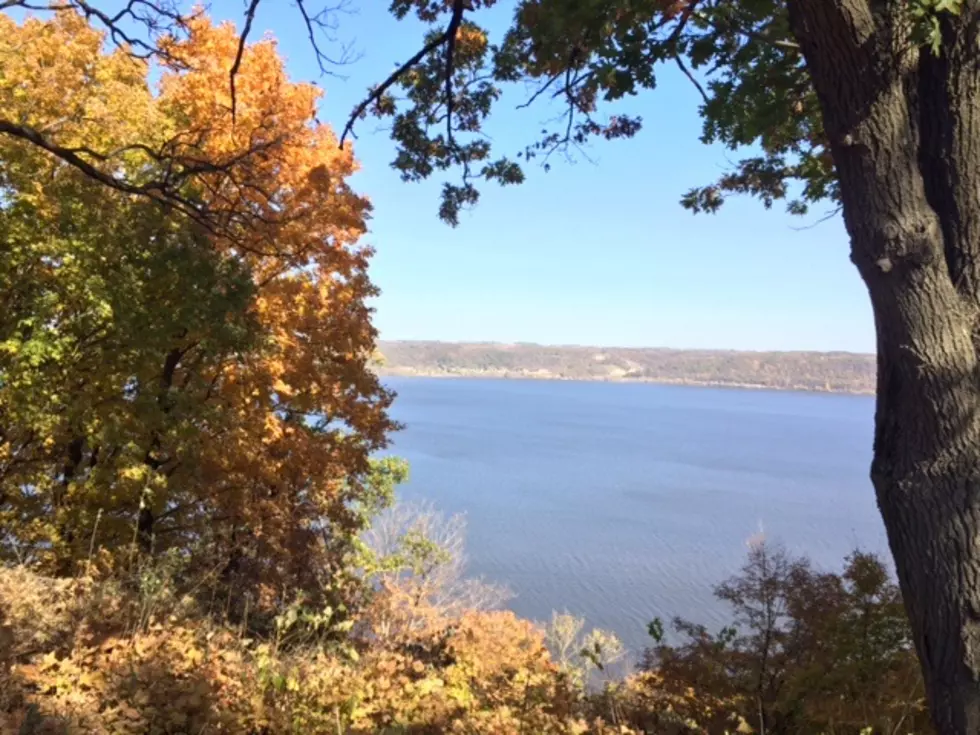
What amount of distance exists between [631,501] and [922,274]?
143 feet

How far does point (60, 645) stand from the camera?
3475 millimetres

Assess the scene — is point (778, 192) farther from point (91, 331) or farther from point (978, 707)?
point (91, 331)

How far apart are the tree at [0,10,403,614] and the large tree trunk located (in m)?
3.52

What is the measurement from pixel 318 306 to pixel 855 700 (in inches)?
369

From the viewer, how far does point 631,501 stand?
4375cm

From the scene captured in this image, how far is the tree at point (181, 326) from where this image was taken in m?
6.62

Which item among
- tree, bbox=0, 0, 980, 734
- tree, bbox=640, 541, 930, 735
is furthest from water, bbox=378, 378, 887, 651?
tree, bbox=0, 0, 980, 734

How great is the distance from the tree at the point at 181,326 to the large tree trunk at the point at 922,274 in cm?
352

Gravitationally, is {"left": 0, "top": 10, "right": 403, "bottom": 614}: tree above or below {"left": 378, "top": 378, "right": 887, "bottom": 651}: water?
above

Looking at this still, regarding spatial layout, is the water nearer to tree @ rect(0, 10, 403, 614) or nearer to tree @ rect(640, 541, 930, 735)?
tree @ rect(640, 541, 930, 735)

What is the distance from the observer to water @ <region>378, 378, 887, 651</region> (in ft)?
90.5

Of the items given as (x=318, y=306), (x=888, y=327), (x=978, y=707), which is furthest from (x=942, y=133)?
(x=318, y=306)

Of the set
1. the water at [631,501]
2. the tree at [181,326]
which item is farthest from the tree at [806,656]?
the water at [631,501]

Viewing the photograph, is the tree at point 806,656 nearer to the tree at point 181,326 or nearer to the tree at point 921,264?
the tree at point 921,264
